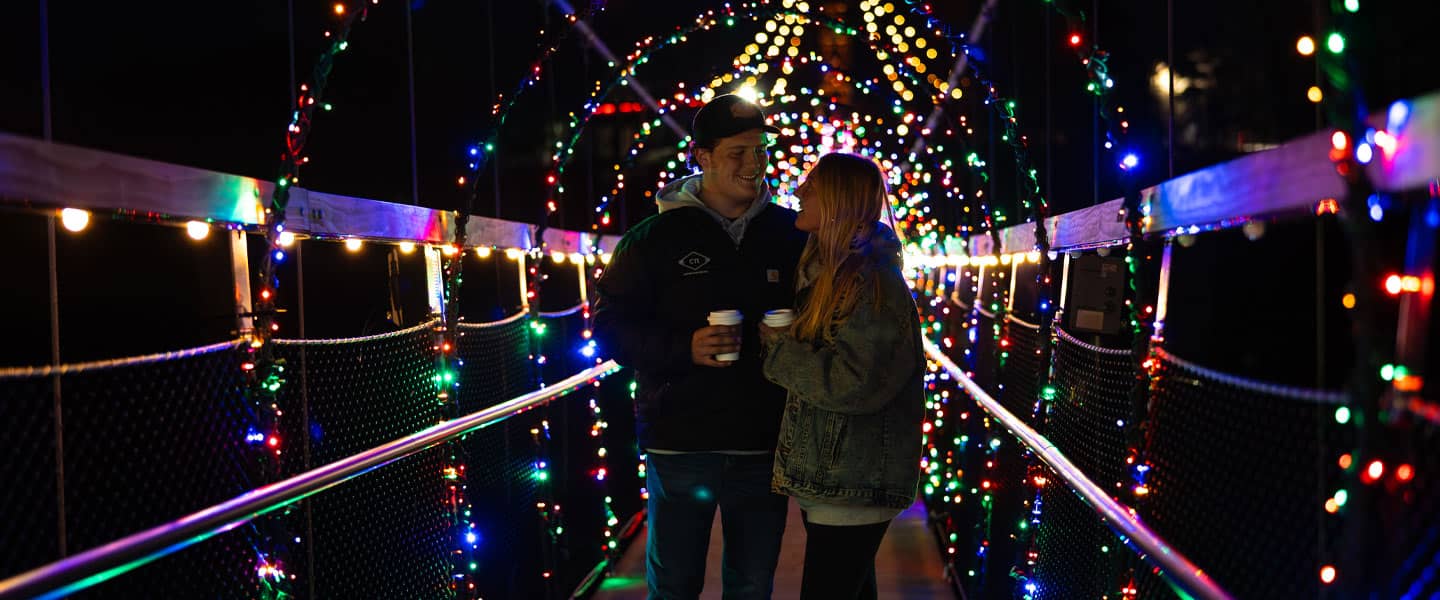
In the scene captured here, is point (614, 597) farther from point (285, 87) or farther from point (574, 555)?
point (285, 87)

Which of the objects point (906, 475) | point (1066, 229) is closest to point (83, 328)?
point (906, 475)

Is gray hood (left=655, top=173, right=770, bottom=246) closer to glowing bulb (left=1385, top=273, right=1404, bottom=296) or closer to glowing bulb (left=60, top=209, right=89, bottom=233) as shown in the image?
glowing bulb (left=60, top=209, right=89, bottom=233)

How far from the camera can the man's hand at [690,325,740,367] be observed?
2.58 metres

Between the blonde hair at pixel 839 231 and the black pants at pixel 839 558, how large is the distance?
0.48m

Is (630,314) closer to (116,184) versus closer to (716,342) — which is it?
(716,342)

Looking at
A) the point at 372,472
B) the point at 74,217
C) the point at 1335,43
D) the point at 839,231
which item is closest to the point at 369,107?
the point at 372,472

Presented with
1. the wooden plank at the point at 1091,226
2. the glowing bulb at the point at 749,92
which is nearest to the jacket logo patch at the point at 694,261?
the wooden plank at the point at 1091,226

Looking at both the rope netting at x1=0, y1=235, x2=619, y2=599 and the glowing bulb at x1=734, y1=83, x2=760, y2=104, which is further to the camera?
the glowing bulb at x1=734, y1=83, x2=760, y2=104

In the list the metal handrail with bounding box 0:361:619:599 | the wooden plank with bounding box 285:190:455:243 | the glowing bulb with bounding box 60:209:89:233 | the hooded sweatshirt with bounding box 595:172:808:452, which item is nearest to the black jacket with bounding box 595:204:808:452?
the hooded sweatshirt with bounding box 595:172:808:452

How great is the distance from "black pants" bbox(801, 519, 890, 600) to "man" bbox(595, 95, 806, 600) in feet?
1.33

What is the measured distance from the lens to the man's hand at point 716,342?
2.58 m

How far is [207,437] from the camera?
8.48 feet

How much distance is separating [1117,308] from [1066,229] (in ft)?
1.58

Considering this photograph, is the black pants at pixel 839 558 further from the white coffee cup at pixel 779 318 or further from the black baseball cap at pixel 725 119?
→ the black baseball cap at pixel 725 119
